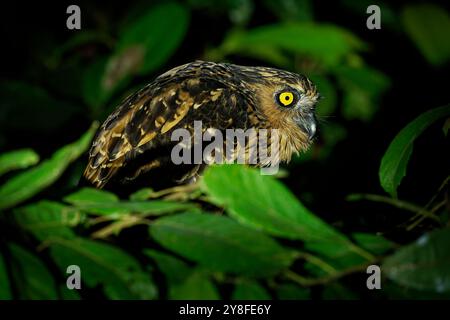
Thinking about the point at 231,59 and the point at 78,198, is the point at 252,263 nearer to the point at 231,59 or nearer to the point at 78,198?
the point at 78,198

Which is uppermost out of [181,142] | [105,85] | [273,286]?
[105,85]

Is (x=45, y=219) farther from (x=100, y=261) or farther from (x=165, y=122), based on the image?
(x=165, y=122)

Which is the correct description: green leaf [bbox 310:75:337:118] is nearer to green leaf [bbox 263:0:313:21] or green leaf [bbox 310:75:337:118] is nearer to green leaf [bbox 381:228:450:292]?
green leaf [bbox 263:0:313:21]

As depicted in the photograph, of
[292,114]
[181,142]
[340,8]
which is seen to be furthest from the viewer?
[340,8]

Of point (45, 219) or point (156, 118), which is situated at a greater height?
point (156, 118)

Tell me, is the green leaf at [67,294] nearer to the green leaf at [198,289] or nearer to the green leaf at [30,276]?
the green leaf at [30,276]

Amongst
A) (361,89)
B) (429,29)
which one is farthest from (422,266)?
(429,29)

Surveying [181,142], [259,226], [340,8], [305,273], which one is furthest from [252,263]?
[340,8]
